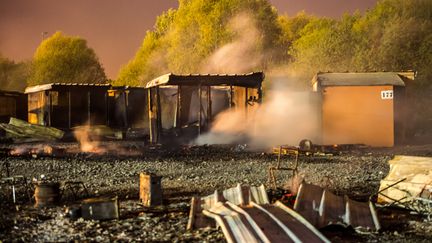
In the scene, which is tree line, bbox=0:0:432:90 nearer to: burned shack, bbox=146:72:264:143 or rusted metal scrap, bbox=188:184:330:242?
burned shack, bbox=146:72:264:143

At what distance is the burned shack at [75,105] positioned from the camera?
26703 millimetres

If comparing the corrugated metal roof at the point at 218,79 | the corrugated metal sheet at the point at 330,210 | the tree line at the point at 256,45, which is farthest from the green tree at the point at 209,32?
the corrugated metal sheet at the point at 330,210

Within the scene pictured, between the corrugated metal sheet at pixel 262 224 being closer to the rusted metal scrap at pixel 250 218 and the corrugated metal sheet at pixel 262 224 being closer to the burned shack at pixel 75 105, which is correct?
the rusted metal scrap at pixel 250 218

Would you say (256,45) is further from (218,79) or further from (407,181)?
(407,181)

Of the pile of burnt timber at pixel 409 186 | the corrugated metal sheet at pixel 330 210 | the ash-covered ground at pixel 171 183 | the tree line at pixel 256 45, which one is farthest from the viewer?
the tree line at pixel 256 45

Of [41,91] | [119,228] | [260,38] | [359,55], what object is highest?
[260,38]

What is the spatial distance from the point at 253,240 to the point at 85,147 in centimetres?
1413

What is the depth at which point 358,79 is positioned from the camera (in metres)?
22.7

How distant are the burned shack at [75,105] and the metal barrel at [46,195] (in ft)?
57.7

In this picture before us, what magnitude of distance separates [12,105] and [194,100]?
44.5ft

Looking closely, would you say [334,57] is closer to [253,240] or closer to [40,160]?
[40,160]

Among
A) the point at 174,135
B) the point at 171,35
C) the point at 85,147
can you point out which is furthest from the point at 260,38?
the point at 85,147

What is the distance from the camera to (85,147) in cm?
1956

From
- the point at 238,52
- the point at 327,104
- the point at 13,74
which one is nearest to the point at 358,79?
the point at 327,104
